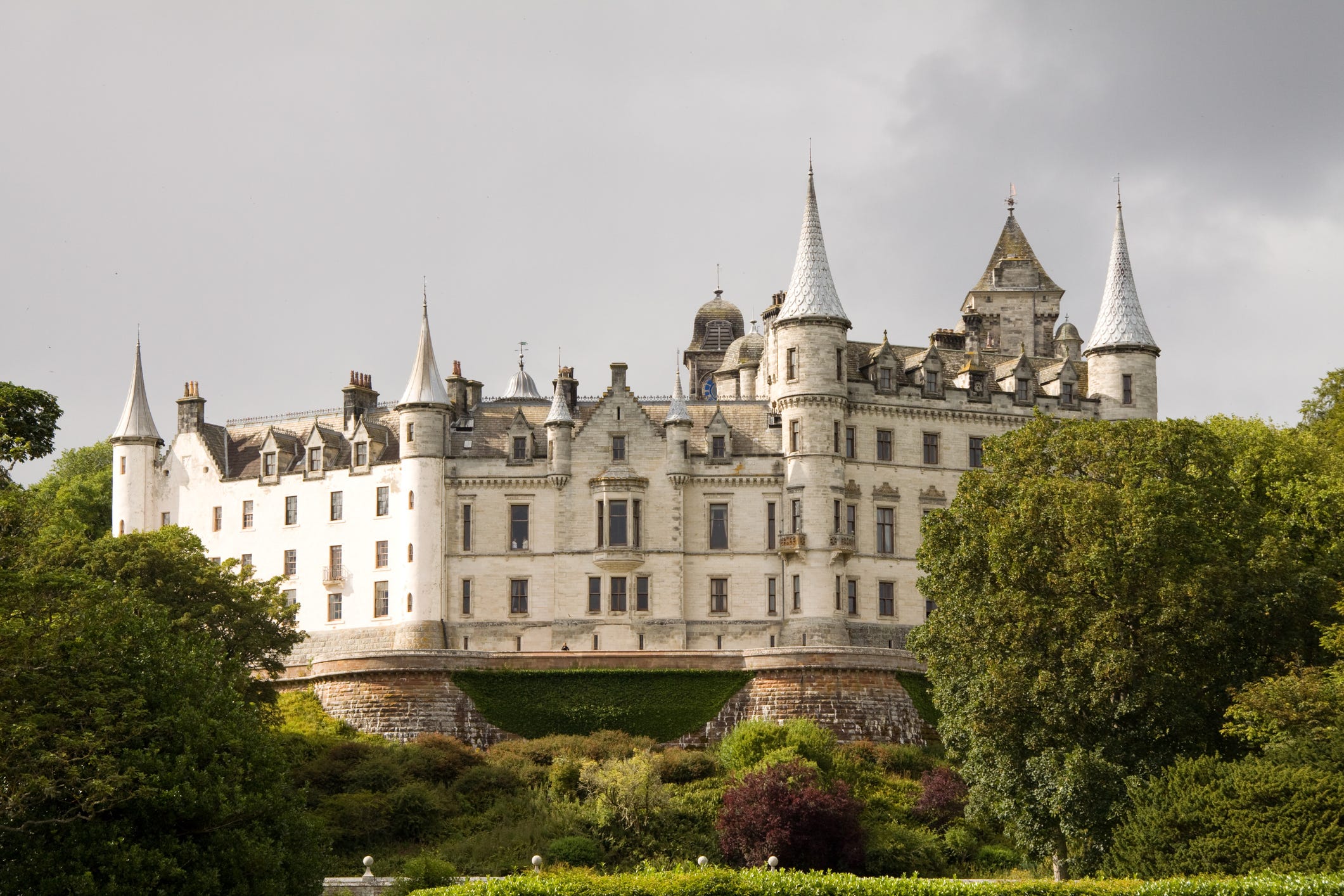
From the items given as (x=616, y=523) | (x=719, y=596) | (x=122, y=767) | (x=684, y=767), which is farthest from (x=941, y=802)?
(x=122, y=767)

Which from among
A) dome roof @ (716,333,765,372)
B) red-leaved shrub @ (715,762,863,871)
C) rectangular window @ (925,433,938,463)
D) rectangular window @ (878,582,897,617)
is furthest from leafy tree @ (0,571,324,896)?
dome roof @ (716,333,765,372)

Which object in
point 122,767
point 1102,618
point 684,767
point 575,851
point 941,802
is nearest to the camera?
point 122,767

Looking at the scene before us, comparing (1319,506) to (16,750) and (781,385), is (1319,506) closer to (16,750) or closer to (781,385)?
(781,385)

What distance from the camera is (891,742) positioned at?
59.5 metres

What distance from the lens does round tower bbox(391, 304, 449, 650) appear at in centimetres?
7181

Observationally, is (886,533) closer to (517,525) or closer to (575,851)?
(517,525)

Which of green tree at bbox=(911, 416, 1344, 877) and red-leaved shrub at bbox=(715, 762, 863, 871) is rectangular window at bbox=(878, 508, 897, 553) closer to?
red-leaved shrub at bbox=(715, 762, 863, 871)

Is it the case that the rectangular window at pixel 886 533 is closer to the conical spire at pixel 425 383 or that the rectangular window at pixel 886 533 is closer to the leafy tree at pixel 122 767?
the conical spire at pixel 425 383

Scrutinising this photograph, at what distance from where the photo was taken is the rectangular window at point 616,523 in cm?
7119

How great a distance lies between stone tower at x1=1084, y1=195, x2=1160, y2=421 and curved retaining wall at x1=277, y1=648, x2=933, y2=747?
20.6m

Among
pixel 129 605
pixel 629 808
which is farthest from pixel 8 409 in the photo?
pixel 629 808

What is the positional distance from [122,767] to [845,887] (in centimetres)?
1374

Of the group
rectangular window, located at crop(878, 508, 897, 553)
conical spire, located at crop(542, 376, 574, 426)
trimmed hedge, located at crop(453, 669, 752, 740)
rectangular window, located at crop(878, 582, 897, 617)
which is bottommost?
trimmed hedge, located at crop(453, 669, 752, 740)

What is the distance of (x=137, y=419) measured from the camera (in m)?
79.1
